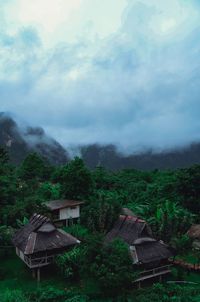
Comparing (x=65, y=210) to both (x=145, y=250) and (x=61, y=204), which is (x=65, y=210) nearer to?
(x=61, y=204)

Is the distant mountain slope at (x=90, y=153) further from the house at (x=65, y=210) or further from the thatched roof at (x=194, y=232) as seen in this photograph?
the thatched roof at (x=194, y=232)

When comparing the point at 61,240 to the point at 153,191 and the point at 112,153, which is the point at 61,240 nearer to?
the point at 153,191

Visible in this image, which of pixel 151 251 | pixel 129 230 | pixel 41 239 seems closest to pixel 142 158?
pixel 129 230

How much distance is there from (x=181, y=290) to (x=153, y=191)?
2017cm

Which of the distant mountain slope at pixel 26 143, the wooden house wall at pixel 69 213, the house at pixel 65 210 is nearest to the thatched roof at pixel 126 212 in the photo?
the house at pixel 65 210

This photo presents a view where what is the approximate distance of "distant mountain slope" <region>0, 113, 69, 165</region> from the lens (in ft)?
237

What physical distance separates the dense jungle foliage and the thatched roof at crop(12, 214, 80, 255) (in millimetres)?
951

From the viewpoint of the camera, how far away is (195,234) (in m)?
28.9

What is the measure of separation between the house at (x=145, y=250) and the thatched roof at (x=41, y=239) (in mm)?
3752

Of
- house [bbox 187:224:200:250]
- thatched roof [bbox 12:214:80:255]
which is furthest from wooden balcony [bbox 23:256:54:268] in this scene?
house [bbox 187:224:200:250]

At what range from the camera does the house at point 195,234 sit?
2714 centimetres

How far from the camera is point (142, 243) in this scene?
2145 centimetres

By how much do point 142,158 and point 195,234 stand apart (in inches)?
1617

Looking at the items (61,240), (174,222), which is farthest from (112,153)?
(61,240)
